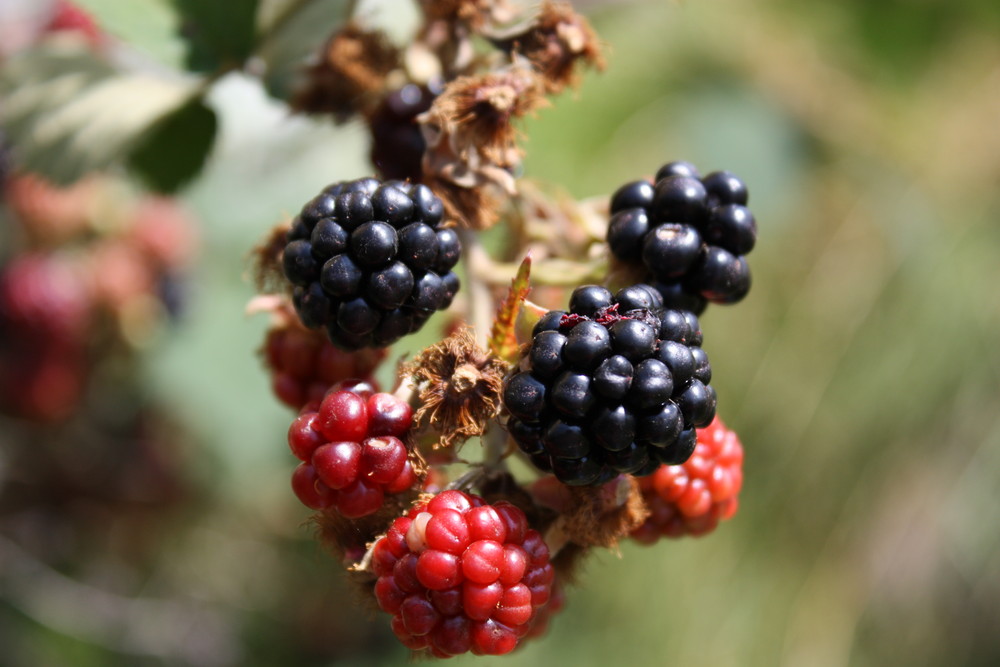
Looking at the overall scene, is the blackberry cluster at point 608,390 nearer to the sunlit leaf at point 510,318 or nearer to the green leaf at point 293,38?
the sunlit leaf at point 510,318

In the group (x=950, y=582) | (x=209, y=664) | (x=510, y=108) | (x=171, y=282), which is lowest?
(x=209, y=664)

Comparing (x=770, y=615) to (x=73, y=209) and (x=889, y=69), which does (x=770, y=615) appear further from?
(x=73, y=209)

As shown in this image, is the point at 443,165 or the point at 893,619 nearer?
the point at 443,165

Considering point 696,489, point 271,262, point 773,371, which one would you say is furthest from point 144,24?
point 773,371

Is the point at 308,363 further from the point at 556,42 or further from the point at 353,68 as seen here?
the point at 556,42

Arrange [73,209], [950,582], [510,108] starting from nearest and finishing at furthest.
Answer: [510,108], [73,209], [950,582]

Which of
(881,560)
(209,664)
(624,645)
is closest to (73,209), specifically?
(209,664)

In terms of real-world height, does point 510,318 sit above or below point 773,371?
above
